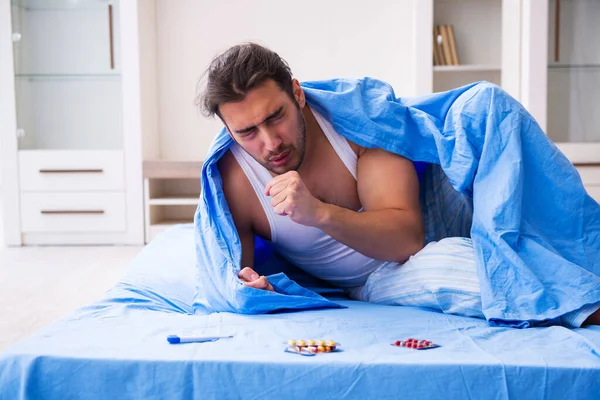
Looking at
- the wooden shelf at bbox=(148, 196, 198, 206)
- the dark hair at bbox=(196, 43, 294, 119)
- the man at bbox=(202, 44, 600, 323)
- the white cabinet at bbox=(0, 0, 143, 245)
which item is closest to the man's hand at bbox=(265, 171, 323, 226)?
the man at bbox=(202, 44, 600, 323)

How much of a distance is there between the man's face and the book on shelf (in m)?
2.59

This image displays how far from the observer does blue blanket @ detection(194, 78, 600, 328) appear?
140 cm

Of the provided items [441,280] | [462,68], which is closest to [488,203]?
[441,280]

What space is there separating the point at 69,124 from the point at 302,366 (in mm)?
3319

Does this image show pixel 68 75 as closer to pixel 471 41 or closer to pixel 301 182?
pixel 471 41

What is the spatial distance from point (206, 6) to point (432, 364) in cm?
357

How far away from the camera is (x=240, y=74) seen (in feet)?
4.90

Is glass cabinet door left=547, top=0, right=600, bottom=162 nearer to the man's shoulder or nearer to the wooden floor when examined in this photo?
the wooden floor

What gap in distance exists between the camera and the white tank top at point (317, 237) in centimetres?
166

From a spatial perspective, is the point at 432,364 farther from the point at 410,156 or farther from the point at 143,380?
the point at 410,156

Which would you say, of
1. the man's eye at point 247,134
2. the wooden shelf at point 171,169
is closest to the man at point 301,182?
the man's eye at point 247,134

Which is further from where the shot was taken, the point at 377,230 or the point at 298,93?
the point at 298,93

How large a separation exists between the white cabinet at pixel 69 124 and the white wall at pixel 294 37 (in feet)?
1.30

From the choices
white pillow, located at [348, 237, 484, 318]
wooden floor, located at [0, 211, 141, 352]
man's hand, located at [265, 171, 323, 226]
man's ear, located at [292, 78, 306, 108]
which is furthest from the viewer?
wooden floor, located at [0, 211, 141, 352]
